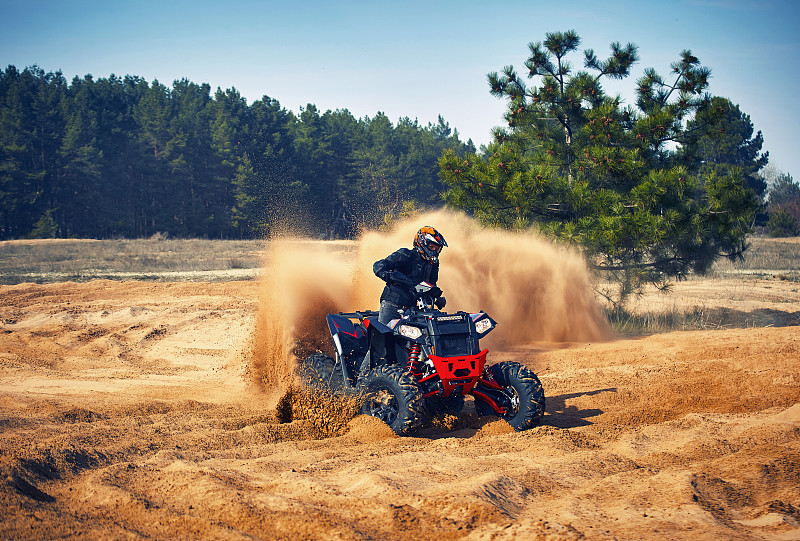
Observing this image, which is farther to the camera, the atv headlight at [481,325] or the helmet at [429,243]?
the helmet at [429,243]

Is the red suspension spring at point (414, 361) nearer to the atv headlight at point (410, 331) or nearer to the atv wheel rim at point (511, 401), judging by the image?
the atv headlight at point (410, 331)

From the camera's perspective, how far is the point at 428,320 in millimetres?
7461

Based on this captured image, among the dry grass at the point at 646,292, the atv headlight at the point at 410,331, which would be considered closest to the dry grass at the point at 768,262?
the dry grass at the point at 646,292

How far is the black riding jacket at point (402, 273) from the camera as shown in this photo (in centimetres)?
809

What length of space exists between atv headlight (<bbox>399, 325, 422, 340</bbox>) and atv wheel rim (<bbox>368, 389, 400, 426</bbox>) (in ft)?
2.29

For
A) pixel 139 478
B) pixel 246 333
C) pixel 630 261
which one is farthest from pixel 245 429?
pixel 630 261

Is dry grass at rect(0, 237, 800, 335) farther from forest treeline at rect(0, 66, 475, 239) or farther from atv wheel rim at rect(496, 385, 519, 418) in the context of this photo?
forest treeline at rect(0, 66, 475, 239)

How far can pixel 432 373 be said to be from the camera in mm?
7312

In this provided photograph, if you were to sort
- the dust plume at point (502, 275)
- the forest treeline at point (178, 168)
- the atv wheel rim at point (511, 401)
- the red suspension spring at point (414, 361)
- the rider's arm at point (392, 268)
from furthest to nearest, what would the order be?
1. the forest treeline at point (178, 168)
2. the dust plume at point (502, 275)
3. the rider's arm at point (392, 268)
4. the atv wheel rim at point (511, 401)
5. the red suspension spring at point (414, 361)

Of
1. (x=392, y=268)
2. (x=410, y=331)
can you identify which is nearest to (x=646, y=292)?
(x=392, y=268)

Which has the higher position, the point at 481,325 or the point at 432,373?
the point at 481,325

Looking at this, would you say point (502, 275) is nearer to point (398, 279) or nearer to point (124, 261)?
point (398, 279)

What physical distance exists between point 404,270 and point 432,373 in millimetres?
1609

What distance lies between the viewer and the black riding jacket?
809 cm
